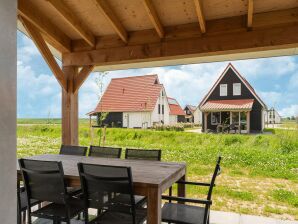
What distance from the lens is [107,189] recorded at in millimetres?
2141

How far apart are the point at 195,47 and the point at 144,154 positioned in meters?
1.52

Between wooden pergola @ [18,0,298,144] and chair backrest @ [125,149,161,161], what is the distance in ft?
3.89

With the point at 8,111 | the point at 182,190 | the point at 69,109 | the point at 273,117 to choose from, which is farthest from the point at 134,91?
the point at 8,111

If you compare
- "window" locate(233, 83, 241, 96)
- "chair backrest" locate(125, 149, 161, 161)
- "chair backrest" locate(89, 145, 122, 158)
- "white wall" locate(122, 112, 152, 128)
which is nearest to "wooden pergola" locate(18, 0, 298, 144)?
"chair backrest" locate(89, 145, 122, 158)

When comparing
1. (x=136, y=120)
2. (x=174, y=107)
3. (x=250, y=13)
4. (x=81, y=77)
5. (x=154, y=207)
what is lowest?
(x=154, y=207)

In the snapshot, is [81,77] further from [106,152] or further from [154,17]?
[154,17]

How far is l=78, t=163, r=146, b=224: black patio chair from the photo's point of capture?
209 centimetres

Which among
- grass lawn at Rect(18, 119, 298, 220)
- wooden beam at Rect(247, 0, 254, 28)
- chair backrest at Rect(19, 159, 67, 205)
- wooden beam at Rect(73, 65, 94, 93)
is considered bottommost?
grass lawn at Rect(18, 119, 298, 220)

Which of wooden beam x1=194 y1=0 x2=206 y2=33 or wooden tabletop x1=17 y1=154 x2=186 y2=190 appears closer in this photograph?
wooden tabletop x1=17 y1=154 x2=186 y2=190

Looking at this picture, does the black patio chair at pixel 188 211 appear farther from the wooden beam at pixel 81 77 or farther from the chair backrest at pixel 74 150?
the wooden beam at pixel 81 77

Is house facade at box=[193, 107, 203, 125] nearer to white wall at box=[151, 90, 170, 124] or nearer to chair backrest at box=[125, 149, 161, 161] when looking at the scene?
white wall at box=[151, 90, 170, 124]

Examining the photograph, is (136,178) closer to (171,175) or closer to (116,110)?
(171,175)

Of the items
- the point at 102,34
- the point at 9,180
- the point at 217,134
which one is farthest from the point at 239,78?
the point at 9,180

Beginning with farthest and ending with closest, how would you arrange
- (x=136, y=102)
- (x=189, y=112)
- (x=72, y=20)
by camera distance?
(x=189, y=112) < (x=136, y=102) < (x=72, y=20)
